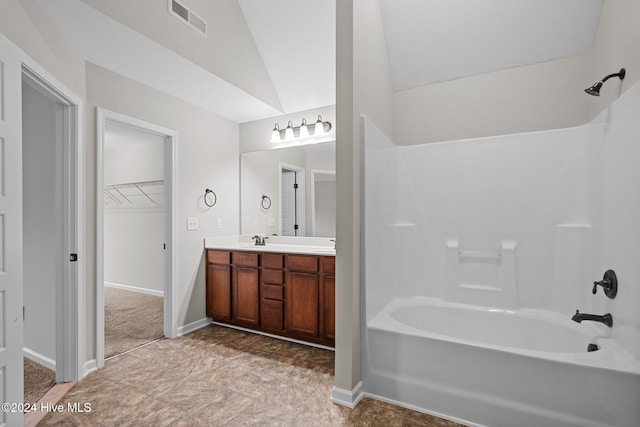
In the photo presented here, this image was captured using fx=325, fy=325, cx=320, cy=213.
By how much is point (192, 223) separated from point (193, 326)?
106 centimetres

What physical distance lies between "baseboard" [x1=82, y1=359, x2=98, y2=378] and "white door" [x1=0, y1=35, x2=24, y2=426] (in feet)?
2.71

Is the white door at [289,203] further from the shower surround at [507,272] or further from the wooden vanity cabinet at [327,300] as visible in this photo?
the shower surround at [507,272]

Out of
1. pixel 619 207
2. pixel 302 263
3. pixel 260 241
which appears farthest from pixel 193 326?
pixel 619 207

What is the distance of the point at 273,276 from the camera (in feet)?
10.2

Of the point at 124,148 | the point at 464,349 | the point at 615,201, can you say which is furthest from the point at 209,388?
the point at 124,148

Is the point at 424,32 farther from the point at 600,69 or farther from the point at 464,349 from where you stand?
the point at 464,349

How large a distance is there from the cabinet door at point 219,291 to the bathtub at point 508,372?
178 centimetres

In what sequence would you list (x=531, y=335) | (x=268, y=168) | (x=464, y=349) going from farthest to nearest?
(x=268, y=168)
(x=531, y=335)
(x=464, y=349)

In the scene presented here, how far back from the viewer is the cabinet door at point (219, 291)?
339 centimetres

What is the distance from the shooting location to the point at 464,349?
1805 mm

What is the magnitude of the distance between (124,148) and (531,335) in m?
5.72

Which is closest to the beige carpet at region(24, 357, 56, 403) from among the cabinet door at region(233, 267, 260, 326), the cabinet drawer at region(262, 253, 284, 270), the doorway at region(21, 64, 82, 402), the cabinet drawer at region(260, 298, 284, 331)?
the doorway at region(21, 64, 82, 402)

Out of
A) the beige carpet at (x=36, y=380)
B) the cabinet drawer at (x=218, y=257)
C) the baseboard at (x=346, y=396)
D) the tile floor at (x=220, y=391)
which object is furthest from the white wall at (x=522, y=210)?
the beige carpet at (x=36, y=380)

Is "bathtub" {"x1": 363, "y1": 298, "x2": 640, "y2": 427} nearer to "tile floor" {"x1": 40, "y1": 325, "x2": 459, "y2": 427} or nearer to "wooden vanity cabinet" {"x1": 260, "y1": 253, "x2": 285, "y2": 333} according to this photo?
"tile floor" {"x1": 40, "y1": 325, "x2": 459, "y2": 427}
